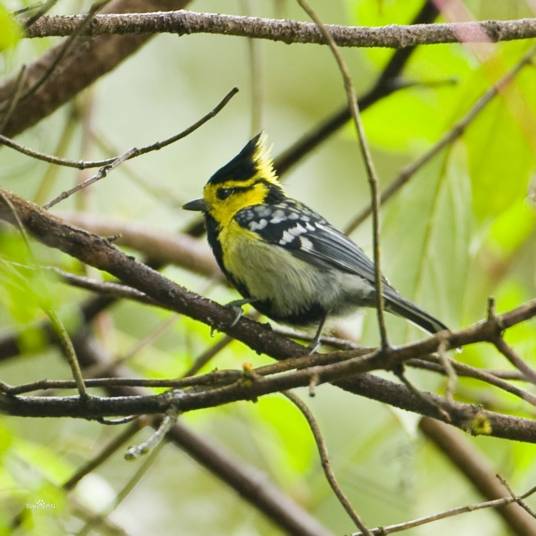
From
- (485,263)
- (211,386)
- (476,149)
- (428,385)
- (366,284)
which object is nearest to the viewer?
(211,386)

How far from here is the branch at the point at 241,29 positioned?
226 cm

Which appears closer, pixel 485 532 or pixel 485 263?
pixel 485 532

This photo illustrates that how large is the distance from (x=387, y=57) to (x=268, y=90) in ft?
17.2

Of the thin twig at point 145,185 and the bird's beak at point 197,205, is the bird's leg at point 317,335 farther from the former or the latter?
the thin twig at point 145,185

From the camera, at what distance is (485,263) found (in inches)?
214

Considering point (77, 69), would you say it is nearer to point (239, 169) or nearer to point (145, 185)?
point (239, 169)

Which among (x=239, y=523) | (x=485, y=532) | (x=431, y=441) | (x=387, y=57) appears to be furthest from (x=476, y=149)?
(x=239, y=523)

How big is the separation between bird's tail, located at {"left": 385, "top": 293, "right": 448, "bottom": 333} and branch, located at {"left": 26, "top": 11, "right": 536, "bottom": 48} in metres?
0.83

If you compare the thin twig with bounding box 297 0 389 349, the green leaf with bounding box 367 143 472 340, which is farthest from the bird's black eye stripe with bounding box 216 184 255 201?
the thin twig with bounding box 297 0 389 349

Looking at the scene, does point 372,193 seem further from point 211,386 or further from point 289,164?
point 289,164

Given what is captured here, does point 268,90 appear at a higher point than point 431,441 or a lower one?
higher

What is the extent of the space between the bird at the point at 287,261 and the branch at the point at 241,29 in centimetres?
85

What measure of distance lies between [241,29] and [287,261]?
1.13 metres

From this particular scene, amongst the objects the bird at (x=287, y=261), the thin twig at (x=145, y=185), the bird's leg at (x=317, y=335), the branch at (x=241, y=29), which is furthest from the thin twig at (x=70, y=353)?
the thin twig at (x=145, y=185)
